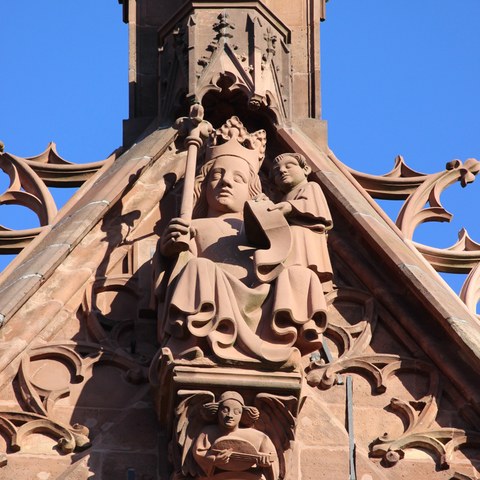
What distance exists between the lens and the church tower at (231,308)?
55.4ft

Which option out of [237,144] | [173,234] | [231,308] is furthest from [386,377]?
[237,144]

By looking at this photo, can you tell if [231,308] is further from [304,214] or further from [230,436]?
[304,214]

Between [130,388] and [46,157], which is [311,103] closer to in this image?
[46,157]

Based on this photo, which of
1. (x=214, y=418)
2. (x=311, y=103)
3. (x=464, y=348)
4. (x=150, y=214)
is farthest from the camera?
(x=311, y=103)

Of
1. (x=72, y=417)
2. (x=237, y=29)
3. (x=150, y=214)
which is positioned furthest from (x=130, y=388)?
(x=237, y=29)

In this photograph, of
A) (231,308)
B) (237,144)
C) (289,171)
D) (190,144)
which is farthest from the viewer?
(237,144)

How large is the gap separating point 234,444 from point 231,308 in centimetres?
92

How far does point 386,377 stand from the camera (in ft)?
59.0

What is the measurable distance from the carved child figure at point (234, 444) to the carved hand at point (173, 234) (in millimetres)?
1296

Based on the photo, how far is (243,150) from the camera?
18828mm

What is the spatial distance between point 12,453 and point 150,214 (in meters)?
2.59

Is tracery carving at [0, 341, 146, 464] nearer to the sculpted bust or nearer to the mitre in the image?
the sculpted bust

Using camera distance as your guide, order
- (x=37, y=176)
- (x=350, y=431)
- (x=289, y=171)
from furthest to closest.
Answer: (x=37, y=176) → (x=289, y=171) → (x=350, y=431)

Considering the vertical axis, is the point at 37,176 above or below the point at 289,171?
above
